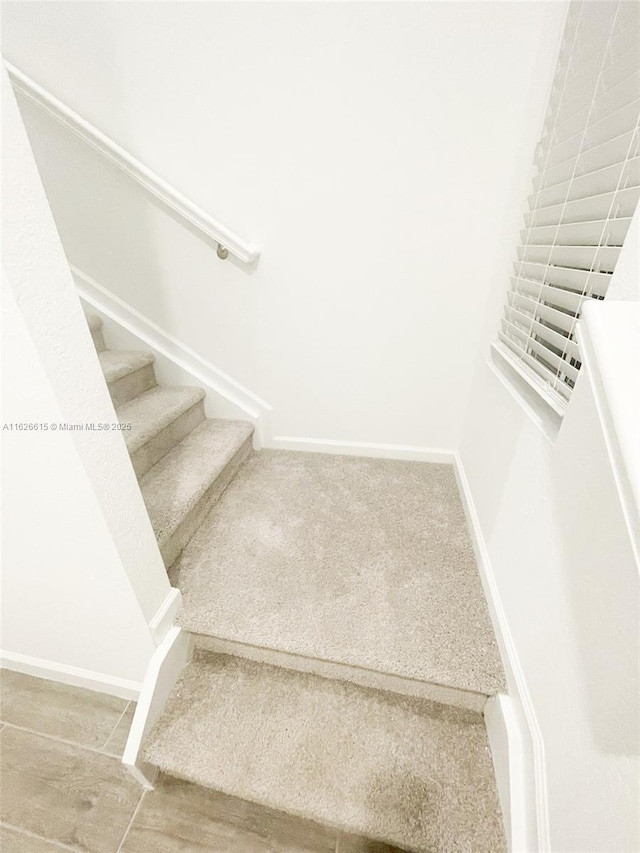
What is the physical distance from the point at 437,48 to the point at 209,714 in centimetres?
213

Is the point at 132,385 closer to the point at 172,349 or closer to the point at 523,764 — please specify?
the point at 172,349

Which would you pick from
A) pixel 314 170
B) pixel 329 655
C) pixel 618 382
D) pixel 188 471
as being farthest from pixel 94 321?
pixel 618 382

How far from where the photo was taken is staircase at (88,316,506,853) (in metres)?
0.83

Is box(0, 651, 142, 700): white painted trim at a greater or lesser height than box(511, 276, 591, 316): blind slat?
lesser

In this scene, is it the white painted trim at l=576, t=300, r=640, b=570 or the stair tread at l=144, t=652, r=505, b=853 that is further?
the stair tread at l=144, t=652, r=505, b=853

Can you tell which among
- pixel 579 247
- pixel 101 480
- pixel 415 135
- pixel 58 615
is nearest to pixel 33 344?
pixel 101 480

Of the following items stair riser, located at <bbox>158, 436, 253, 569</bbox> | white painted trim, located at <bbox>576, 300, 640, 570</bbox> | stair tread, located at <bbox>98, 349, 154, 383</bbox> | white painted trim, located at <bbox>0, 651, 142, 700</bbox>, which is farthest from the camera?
stair tread, located at <bbox>98, 349, 154, 383</bbox>

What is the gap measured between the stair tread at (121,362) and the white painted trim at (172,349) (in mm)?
85

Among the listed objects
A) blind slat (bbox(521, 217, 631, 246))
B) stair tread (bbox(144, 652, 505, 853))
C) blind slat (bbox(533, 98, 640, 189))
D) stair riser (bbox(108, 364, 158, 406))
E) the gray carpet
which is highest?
blind slat (bbox(533, 98, 640, 189))

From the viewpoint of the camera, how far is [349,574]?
1.20 meters

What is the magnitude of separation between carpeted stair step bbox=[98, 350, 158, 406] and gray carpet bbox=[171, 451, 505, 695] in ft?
2.13

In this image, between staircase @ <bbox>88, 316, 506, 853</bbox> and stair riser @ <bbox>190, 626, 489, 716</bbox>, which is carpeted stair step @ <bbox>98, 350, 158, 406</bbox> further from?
stair riser @ <bbox>190, 626, 489, 716</bbox>

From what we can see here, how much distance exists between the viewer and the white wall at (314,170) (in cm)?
114

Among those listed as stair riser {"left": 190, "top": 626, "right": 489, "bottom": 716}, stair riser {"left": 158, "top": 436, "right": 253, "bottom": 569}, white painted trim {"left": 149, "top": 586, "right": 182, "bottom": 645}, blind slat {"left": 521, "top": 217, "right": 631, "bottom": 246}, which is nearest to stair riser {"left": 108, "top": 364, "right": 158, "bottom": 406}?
stair riser {"left": 158, "top": 436, "right": 253, "bottom": 569}
